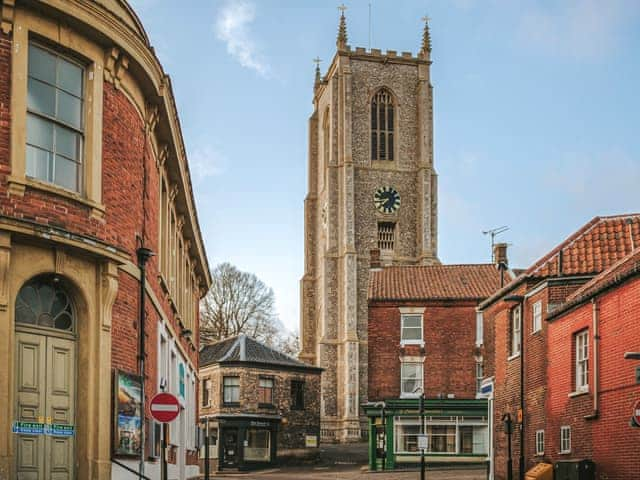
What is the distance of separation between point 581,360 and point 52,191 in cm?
1430

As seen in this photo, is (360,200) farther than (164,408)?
Yes

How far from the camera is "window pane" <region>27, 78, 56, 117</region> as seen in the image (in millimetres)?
13367

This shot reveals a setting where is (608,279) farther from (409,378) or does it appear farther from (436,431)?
(409,378)

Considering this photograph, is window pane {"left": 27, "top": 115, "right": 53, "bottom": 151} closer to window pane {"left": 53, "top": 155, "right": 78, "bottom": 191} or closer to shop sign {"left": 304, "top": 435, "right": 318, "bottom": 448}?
window pane {"left": 53, "top": 155, "right": 78, "bottom": 191}

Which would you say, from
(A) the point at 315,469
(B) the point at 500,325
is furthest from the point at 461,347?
(B) the point at 500,325

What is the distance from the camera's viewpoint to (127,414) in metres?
15.1

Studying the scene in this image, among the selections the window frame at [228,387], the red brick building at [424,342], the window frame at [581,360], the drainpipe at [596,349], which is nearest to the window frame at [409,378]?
the red brick building at [424,342]

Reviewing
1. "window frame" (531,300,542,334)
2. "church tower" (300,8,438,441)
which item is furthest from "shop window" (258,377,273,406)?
"window frame" (531,300,542,334)

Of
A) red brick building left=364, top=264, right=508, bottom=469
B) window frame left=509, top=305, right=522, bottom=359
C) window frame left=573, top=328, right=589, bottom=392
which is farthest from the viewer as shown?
red brick building left=364, top=264, right=508, bottom=469

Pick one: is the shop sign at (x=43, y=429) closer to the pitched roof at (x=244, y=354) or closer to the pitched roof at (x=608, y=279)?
the pitched roof at (x=608, y=279)

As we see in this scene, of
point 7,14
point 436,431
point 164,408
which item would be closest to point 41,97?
point 7,14

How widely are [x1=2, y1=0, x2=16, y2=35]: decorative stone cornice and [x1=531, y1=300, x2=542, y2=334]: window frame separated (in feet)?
57.2

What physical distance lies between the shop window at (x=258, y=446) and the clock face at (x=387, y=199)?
31860 mm

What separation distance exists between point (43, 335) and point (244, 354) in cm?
4614
